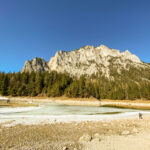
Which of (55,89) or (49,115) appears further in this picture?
(55,89)

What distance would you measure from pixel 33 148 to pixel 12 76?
89519 mm

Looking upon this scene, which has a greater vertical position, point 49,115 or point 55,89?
point 55,89

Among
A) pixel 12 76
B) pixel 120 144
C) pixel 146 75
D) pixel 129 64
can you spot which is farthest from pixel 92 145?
pixel 129 64

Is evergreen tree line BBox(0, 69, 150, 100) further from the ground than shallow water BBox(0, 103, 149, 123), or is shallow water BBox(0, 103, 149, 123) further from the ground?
evergreen tree line BBox(0, 69, 150, 100)

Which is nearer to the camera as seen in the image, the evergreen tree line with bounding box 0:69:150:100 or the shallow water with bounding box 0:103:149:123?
the shallow water with bounding box 0:103:149:123

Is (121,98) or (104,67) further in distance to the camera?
(104,67)

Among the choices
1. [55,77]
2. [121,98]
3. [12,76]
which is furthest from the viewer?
[55,77]

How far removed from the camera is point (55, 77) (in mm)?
87562

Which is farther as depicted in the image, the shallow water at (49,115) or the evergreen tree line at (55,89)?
the evergreen tree line at (55,89)

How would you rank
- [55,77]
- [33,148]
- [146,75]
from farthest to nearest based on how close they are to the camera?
[146,75] < [55,77] < [33,148]

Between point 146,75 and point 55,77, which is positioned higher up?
point 146,75

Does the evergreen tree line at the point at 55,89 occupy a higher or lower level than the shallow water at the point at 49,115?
higher

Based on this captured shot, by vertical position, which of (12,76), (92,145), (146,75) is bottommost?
(92,145)

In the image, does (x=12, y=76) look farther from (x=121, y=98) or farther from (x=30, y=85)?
(x=121, y=98)
